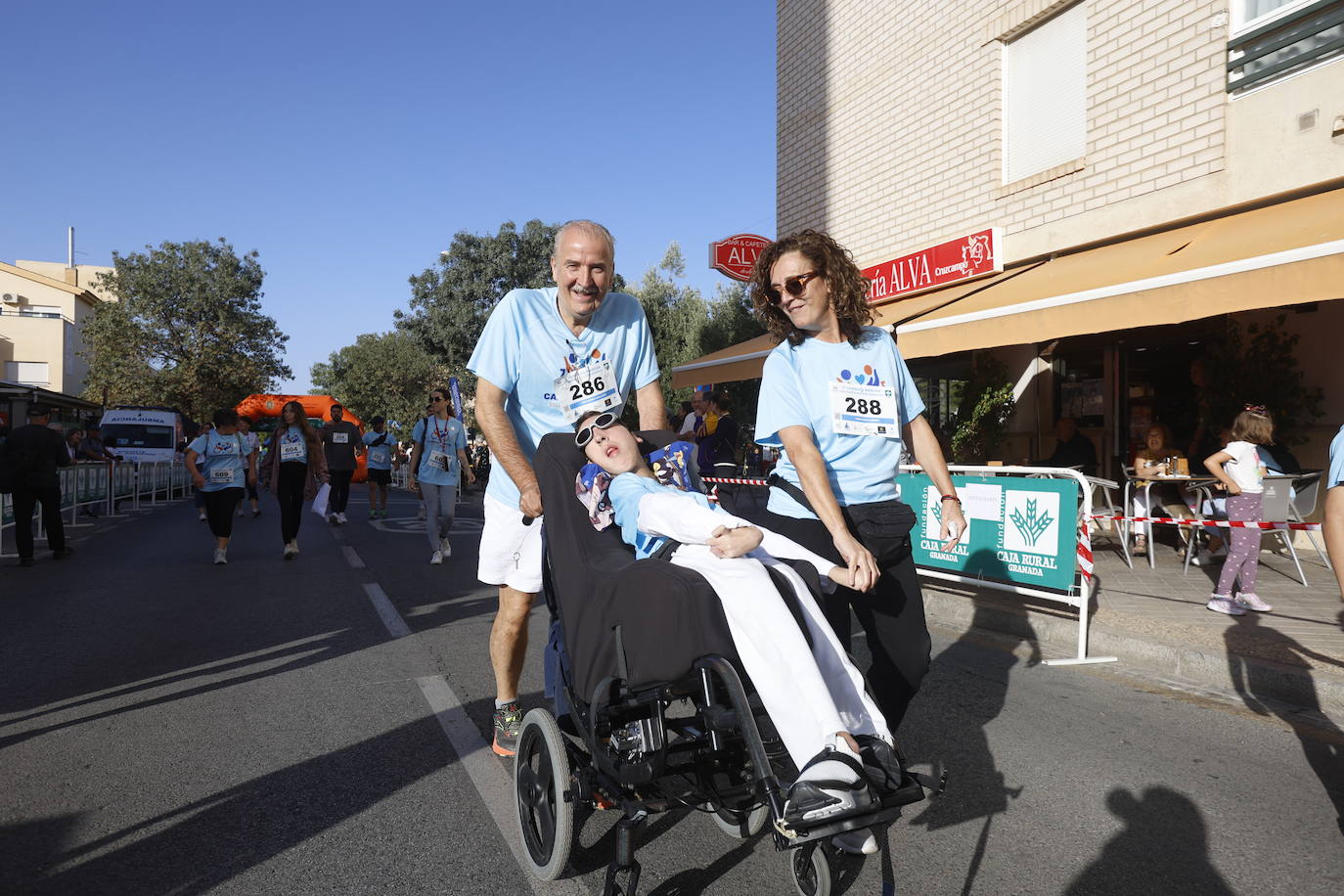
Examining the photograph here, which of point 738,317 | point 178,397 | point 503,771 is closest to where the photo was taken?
point 503,771

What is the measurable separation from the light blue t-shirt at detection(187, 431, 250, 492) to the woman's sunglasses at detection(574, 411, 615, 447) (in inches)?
325

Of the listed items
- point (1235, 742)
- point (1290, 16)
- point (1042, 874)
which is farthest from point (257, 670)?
point (1290, 16)

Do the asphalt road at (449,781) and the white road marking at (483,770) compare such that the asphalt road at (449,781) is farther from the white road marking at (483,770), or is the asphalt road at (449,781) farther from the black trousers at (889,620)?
the black trousers at (889,620)

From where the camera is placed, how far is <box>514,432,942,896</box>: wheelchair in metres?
2.23

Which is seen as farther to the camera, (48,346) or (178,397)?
(48,346)

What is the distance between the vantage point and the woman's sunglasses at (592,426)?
9.41 ft

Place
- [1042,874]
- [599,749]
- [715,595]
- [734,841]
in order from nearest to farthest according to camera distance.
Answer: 1. [715,595]
2. [599,749]
3. [1042,874]
4. [734,841]

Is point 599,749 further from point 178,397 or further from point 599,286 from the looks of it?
point 178,397

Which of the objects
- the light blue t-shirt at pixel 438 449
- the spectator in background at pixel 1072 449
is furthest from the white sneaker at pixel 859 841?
the spectator in background at pixel 1072 449

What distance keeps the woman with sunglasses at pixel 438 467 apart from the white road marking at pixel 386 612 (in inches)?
68.5

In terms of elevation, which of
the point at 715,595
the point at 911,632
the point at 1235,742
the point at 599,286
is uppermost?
the point at 599,286

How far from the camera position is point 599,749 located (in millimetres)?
2510

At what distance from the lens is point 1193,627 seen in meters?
5.66

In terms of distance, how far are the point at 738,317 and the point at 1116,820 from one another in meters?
31.4
